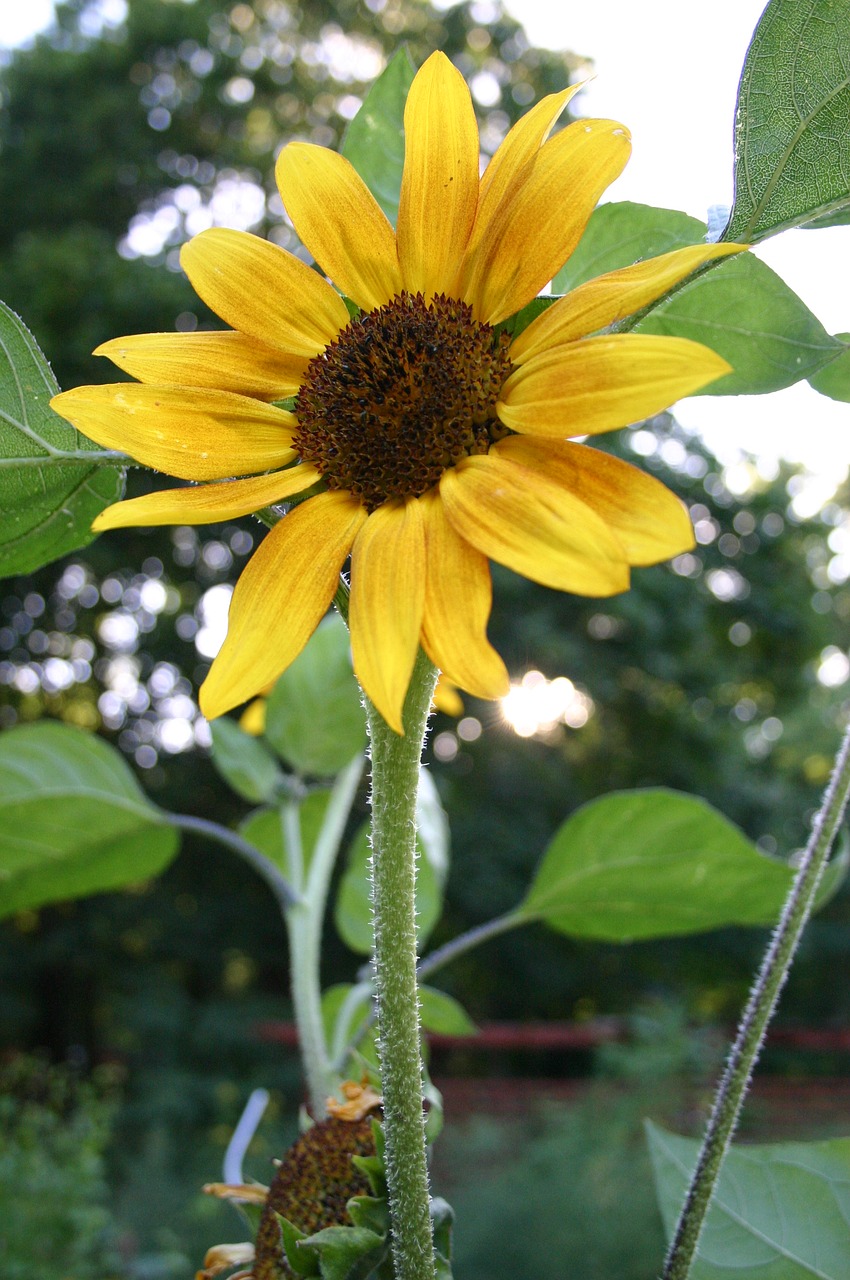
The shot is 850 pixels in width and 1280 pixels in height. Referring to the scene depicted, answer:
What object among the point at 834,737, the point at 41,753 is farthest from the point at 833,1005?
the point at 41,753

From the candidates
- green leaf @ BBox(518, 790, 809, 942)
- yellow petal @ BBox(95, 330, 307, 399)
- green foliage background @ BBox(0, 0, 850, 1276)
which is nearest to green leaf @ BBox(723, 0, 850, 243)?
yellow petal @ BBox(95, 330, 307, 399)

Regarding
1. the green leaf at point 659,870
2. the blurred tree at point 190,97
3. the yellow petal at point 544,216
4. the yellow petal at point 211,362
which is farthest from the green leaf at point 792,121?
the blurred tree at point 190,97

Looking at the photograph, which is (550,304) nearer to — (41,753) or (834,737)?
(41,753)

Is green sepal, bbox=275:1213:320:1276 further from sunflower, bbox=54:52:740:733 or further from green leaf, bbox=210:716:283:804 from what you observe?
green leaf, bbox=210:716:283:804

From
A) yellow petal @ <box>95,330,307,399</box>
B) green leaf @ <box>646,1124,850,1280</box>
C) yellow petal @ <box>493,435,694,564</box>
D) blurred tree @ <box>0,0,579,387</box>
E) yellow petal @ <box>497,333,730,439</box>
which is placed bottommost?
green leaf @ <box>646,1124,850,1280</box>

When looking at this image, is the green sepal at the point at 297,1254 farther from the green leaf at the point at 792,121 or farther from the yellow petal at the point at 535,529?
the green leaf at the point at 792,121
